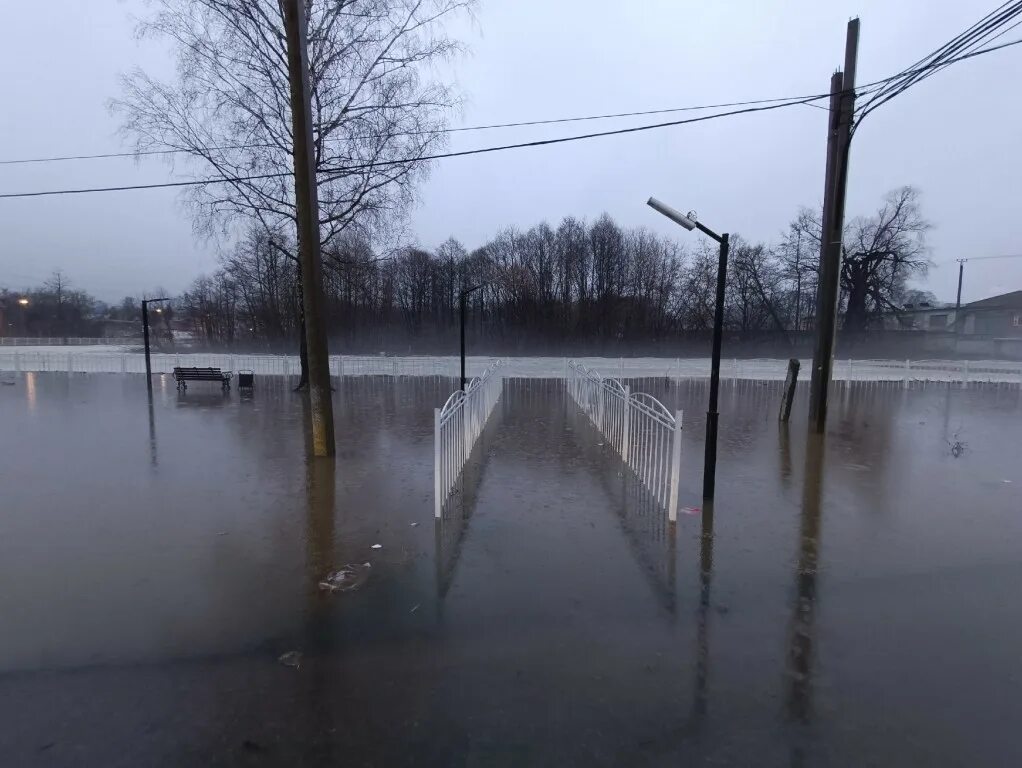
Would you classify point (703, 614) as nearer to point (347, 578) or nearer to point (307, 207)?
point (347, 578)

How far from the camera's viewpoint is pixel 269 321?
1801 inches

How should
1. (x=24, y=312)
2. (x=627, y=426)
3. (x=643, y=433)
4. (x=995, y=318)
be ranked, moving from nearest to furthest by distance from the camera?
(x=643, y=433) < (x=627, y=426) < (x=995, y=318) < (x=24, y=312)

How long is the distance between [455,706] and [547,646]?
2.40 ft

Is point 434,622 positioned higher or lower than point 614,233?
lower

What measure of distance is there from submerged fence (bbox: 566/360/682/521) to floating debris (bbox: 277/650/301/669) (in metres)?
3.56

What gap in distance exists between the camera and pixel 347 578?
436 centimetres

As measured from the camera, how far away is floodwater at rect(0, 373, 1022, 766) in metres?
2.65

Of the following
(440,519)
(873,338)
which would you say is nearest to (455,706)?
(440,519)

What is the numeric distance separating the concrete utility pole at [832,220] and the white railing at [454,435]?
6.11 metres

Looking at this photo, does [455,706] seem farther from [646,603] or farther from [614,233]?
[614,233]

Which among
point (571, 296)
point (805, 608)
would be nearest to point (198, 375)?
point (805, 608)

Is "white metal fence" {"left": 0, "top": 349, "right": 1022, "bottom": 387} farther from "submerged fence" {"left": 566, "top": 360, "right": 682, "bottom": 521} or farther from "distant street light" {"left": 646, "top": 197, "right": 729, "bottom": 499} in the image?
"distant street light" {"left": 646, "top": 197, "right": 729, "bottom": 499}

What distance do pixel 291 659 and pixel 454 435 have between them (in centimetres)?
364

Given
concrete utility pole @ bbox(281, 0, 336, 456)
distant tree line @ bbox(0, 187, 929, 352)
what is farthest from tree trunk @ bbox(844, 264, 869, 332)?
concrete utility pole @ bbox(281, 0, 336, 456)
